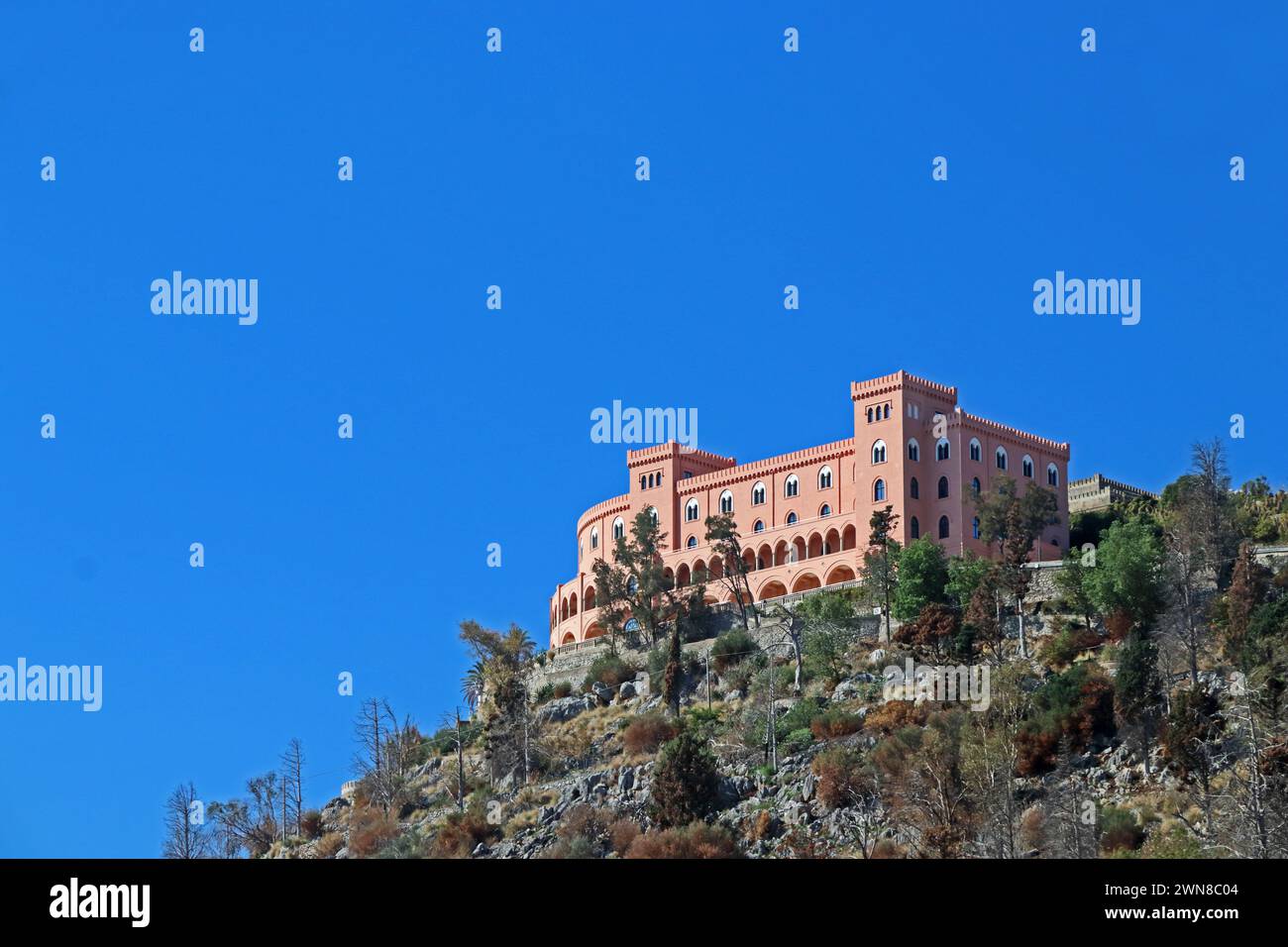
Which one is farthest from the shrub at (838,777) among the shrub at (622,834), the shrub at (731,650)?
the shrub at (731,650)

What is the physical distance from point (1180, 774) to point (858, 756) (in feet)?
37.8

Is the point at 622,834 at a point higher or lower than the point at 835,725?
lower

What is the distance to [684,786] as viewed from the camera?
211 feet

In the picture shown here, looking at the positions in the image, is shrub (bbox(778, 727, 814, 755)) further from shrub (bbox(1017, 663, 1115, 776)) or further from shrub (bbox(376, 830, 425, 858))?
shrub (bbox(376, 830, 425, 858))

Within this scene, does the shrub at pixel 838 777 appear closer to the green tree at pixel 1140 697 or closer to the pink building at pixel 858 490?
the green tree at pixel 1140 697

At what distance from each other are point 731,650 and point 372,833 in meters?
17.2

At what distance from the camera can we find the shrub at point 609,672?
273 ft

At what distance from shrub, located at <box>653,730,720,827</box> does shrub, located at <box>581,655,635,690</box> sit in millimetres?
17533

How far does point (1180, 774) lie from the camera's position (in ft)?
189

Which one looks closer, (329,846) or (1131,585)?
(1131,585)

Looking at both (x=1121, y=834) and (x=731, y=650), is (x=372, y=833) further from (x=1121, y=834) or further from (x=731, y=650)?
(x=1121, y=834)

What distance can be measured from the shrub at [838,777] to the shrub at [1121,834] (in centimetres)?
907

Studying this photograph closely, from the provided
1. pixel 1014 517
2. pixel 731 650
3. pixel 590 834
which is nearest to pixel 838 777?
pixel 590 834
